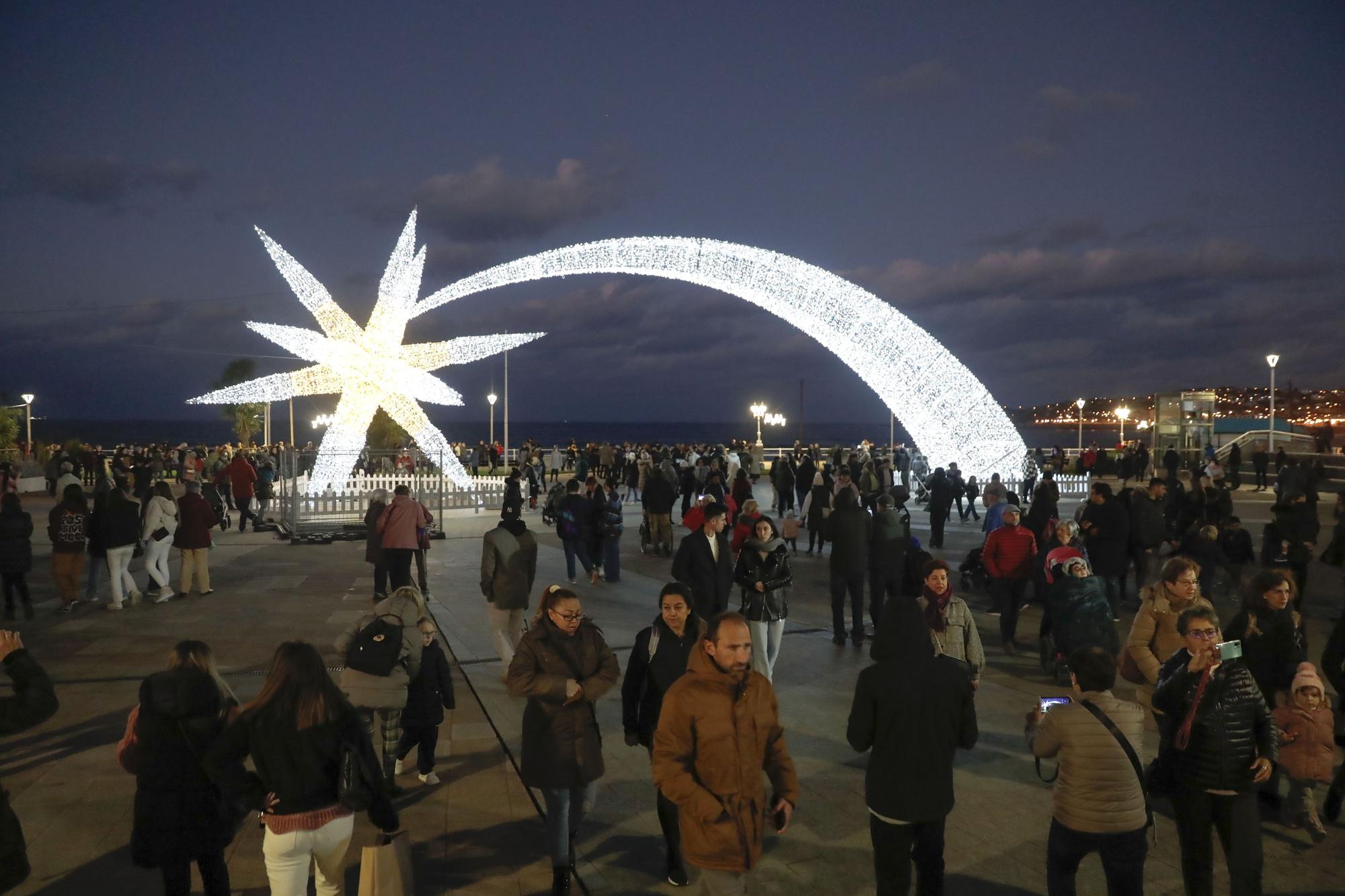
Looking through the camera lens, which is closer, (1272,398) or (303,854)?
(303,854)

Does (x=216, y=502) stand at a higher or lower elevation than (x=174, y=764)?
higher

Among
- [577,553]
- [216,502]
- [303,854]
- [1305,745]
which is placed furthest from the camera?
[216,502]

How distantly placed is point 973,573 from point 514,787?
7563mm

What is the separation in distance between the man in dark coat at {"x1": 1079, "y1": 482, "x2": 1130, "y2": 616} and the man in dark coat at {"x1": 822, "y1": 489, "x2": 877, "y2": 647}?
2582 mm

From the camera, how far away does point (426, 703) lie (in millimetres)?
5105

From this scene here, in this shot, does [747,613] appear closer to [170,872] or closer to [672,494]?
[170,872]

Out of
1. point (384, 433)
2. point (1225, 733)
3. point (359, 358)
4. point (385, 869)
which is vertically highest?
point (359, 358)

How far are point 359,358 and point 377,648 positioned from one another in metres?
15.3

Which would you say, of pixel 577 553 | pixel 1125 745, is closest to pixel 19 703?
pixel 1125 745

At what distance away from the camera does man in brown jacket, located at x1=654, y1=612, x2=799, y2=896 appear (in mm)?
3039

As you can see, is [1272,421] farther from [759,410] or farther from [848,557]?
[848,557]

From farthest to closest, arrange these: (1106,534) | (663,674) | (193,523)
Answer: (193,523) < (1106,534) < (663,674)

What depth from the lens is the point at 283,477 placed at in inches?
662

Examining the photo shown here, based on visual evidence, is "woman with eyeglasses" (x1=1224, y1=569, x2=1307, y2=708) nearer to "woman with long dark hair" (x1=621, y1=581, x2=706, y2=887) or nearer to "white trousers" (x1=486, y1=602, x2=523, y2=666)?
"woman with long dark hair" (x1=621, y1=581, x2=706, y2=887)
